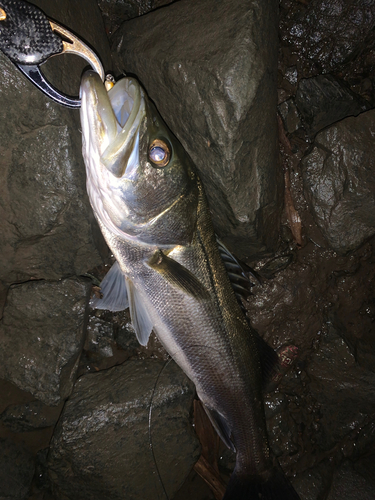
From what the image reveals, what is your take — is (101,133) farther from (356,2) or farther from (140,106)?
(356,2)

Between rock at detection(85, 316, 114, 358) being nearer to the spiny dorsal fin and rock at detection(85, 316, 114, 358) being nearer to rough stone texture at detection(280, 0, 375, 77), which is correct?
the spiny dorsal fin

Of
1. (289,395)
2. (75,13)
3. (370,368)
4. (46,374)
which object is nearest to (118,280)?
(46,374)

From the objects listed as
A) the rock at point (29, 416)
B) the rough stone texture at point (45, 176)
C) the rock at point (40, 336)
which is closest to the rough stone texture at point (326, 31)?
the rough stone texture at point (45, 176)

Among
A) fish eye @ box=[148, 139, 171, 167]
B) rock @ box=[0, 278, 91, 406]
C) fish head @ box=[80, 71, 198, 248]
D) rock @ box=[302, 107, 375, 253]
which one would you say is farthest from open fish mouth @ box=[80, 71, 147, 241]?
rock @ box=[302, 107, 375, 253]

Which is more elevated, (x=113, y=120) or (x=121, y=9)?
(x=121, y=9)

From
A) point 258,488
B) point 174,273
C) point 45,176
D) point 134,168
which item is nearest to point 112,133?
point 134,168

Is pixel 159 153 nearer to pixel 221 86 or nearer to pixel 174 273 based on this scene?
pixel 174 273

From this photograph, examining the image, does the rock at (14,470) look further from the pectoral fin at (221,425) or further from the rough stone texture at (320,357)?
the rough stone texture at (320,357)
